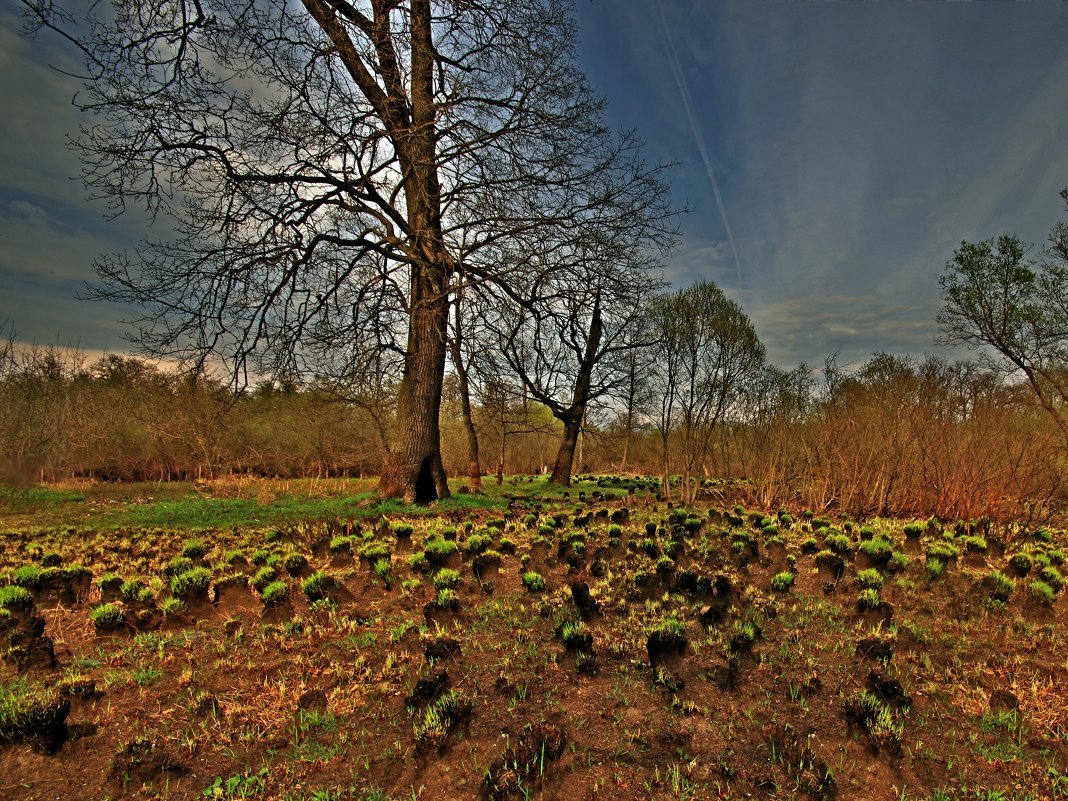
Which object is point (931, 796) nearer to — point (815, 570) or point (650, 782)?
point (650, 782)

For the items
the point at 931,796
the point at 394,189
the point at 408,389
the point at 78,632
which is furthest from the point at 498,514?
the point at 931,796

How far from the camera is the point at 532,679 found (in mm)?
2713

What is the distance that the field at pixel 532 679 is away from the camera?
1.94 metres

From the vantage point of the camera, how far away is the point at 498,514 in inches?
357

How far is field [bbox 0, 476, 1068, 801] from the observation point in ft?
6.35

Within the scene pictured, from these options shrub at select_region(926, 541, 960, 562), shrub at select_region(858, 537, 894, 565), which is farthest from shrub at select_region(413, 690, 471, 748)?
shrub at select_region(926, 541, 960, 562)

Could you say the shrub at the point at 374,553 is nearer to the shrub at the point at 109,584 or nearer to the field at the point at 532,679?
the field at the point at 532,679

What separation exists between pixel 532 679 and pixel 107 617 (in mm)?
3048

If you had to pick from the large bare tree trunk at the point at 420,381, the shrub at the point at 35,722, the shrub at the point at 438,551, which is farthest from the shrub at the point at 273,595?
the large bare tree trunk at the point at 420,381

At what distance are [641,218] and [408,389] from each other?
618 cm

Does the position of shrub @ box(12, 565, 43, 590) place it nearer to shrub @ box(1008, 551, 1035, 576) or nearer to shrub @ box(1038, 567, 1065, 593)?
shrub @ box(1038, 567, 1065, 593)

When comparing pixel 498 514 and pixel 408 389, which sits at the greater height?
pixel 408 389

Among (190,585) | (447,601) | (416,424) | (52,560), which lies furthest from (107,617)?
(416,424)

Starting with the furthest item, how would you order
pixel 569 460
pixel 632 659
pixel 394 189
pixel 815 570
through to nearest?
pixel 569 460
pixel 394 189
pixel 815 570
pixel 632 659
